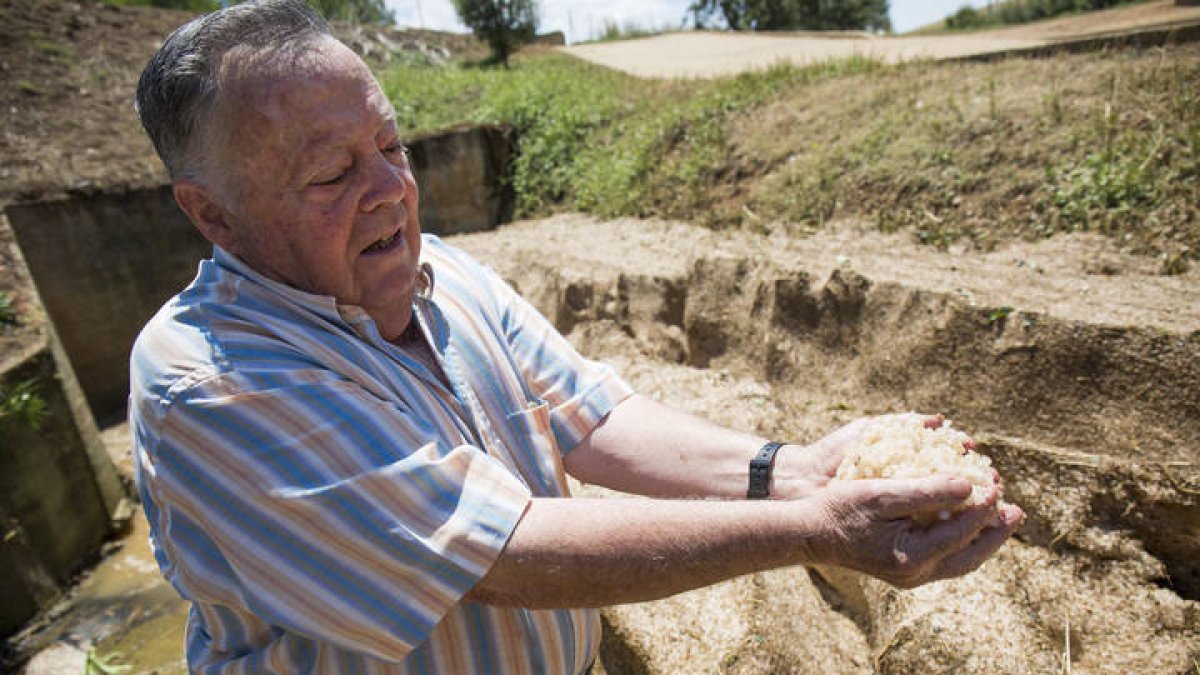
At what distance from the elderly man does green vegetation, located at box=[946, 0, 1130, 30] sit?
66.4 feet

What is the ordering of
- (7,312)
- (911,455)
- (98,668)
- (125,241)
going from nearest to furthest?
(911,455)
(98,668)
(7,312)
(125,241)

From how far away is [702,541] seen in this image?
1409mm

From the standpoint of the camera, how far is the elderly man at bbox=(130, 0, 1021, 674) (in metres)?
1.27

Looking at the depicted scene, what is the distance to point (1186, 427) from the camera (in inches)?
104

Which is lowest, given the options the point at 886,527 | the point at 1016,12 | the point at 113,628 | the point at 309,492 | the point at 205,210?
the point at 113,628

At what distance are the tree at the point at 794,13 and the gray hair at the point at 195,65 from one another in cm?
2541

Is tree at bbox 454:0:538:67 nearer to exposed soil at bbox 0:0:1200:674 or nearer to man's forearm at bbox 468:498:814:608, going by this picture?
exposed soil at bbox 0:0:1200:674

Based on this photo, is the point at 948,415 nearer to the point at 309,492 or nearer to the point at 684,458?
the point at 684,458

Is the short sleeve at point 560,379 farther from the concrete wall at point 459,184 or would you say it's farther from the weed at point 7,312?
the concrete wall at point 459,184

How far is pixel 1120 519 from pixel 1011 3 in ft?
84.2

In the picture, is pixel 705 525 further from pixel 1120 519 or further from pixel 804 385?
pixel 804 385

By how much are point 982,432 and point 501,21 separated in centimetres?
1351

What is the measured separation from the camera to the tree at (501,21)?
1466 centimetres

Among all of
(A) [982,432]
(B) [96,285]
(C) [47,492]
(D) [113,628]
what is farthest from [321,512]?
(B) [96,285]
